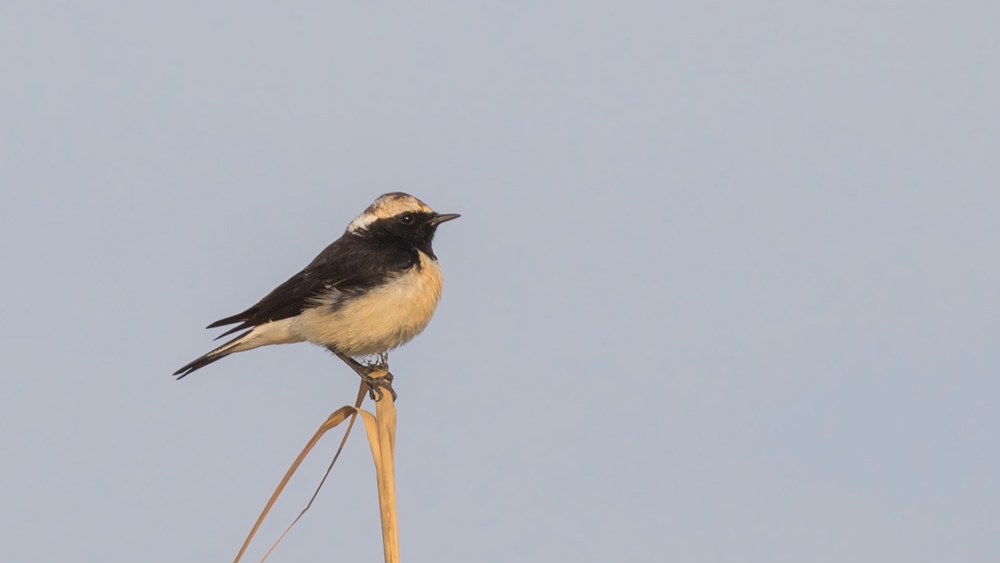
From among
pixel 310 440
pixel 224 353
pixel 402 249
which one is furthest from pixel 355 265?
pixel 310 440

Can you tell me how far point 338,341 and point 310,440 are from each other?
6.04 ft

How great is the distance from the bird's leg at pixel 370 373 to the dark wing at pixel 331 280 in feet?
1.43

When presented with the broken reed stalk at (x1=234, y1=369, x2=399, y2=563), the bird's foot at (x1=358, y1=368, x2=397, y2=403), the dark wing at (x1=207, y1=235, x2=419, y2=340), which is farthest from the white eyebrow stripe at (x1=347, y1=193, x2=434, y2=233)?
the broken reed stalk at (x1=234, y1=369, x2=399, y2=563)

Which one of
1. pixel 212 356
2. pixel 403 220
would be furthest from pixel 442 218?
pixel 212 356

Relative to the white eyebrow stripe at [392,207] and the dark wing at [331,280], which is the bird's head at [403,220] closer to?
the white eyebrow stripe at [392,207]

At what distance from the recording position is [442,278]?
23.0ft

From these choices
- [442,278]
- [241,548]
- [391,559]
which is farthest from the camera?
[442,278]

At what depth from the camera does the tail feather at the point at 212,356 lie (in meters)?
6.37

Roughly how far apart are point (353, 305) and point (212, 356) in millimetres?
956

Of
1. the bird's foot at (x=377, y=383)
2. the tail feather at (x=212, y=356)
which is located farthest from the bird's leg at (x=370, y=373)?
the tail feather at (x=212, y=356)

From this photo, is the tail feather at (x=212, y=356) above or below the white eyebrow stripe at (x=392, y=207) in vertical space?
below

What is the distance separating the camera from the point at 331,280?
6.79 meters

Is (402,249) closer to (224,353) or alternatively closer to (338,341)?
(338,341)

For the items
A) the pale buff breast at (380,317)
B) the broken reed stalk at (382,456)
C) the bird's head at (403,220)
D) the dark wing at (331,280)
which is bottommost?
the broken reed stalk at (382,456)
